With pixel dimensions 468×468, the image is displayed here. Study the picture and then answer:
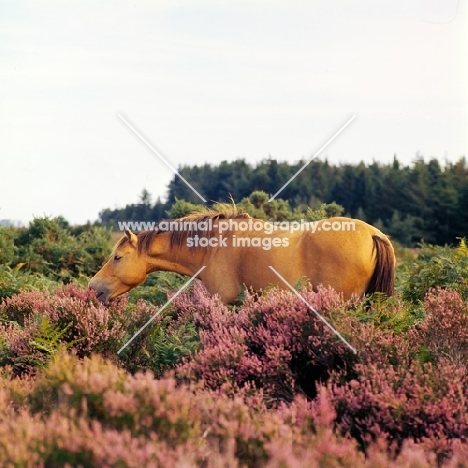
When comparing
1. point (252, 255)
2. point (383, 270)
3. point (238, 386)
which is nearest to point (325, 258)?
point (383, 270)

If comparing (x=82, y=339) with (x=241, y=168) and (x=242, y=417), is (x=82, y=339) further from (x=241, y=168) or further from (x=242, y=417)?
(x=241, y=168)

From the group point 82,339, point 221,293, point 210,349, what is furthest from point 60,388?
point 221,293

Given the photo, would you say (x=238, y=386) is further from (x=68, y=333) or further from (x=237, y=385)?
(x=68, y=333)

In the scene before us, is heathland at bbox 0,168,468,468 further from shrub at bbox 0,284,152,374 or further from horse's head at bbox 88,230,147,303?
horse's head at bbox 88,230,147,303

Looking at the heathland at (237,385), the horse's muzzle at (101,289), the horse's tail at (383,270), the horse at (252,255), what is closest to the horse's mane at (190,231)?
the horse at (252,255)

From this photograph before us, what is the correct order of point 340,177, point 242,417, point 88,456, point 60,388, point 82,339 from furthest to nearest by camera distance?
point 340,177, point 82,339, point 60,388, point 242,417, point 88,456

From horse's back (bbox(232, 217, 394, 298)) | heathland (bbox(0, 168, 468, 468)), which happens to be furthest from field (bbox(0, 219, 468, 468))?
horse's back (bbox(232, 217, 394, 298))

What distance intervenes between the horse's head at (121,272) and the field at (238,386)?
0.26m

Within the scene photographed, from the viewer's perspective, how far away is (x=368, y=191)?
44000mm

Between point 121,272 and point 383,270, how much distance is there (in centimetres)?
307

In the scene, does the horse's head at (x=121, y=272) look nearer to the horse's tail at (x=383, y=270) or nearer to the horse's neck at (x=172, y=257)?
the horse's neck at (x=172, y=257)

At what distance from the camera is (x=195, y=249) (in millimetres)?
8055

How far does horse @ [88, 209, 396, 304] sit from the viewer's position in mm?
7398

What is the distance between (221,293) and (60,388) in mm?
4148
